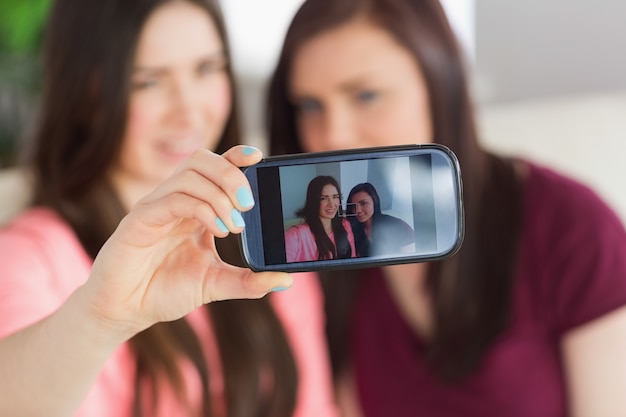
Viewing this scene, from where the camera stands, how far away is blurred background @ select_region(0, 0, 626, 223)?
44.4 inches

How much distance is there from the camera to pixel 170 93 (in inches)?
33.4

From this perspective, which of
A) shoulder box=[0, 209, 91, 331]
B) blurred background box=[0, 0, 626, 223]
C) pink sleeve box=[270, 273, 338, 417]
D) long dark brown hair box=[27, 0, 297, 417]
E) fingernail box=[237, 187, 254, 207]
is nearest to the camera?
fingernail box=[237, 187, 254, 207]

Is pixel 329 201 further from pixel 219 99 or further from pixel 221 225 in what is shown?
pixel 219 99

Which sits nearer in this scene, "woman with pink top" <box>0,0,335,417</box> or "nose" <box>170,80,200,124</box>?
"woman with pink top" <box>0,0,335,417</box>

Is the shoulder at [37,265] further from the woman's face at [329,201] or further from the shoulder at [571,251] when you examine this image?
the shoulder at [571,251]

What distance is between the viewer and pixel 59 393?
580 millimetres

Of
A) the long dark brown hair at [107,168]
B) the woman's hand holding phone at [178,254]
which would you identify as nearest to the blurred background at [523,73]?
the long dark brown hair at [107,168]

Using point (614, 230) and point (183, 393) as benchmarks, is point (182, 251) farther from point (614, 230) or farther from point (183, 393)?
point (614, 230)

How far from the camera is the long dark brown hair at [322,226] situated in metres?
0.53

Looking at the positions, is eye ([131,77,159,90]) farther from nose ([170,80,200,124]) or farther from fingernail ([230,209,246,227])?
fingernail ([230,209,246,227])

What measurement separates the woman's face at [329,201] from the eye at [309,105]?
359 millimetres

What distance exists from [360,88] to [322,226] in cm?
36

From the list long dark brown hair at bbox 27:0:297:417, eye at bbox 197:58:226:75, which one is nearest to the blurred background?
eye at bbox 197:58:226:75

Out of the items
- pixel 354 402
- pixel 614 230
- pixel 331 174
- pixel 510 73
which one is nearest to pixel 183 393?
pixel 354 402
